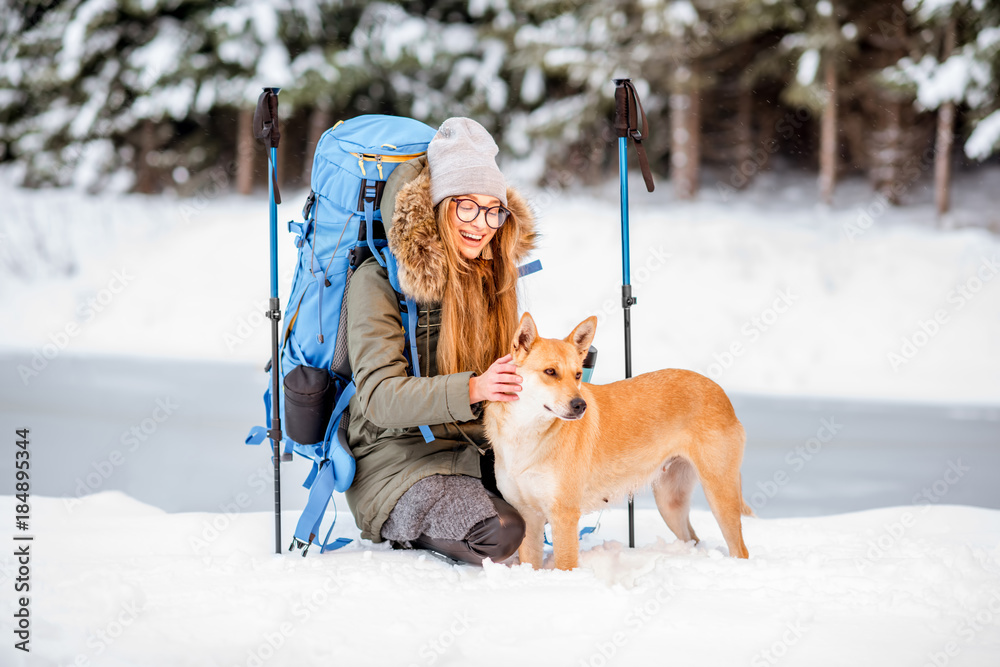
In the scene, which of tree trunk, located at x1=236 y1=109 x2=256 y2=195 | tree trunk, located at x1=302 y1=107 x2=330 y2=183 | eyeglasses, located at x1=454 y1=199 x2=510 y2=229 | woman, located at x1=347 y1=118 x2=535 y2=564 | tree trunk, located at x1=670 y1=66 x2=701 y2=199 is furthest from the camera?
tree trunk, located at x1=302 y1=107 x2=330 y2=183

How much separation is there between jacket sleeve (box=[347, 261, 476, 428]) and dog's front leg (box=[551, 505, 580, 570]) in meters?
0.48

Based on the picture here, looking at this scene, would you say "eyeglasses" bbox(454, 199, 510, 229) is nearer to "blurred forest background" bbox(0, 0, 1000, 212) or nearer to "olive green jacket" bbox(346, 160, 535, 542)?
"olive green jacket" bbox(346, 160, 535, 542)

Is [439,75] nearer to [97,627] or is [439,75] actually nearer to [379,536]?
[379,536]

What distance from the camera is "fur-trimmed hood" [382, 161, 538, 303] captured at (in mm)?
2879

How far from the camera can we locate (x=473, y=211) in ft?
9.75

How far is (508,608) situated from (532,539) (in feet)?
1.98

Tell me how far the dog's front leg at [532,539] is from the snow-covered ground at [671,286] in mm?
4951

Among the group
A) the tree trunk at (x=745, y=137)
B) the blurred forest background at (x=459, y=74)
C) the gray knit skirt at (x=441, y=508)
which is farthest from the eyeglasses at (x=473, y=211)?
the tree trunk at (x=745, y=137)

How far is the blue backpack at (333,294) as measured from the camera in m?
3.08

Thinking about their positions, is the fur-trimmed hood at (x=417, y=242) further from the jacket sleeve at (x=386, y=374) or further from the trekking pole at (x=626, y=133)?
the trekking pole at (x=626, y=133)

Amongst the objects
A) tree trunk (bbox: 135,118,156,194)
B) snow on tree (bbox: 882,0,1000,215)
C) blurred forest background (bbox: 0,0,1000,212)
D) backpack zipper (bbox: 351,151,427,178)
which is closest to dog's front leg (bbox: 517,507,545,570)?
backpack zipper (bbox: 351,151,427,178)

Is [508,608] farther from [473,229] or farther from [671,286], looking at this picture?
[671,286]

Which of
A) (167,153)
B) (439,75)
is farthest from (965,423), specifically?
(167,153)

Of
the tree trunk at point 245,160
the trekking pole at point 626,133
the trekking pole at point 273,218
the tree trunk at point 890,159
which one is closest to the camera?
the trekking pole at point 273,218
